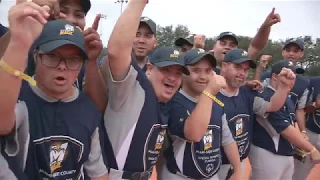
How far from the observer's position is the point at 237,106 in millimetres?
3768

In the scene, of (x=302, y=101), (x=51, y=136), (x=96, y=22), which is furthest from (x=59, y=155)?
(x=302, y=101)

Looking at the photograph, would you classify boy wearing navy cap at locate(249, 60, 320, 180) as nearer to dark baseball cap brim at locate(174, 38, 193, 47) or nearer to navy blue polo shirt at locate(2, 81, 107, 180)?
dark baseball cap brim at locate(174, 38, 193, 47)

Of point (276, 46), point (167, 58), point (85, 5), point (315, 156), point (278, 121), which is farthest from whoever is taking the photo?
point (276, 46)

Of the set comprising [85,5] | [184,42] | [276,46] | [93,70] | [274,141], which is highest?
[276,46]

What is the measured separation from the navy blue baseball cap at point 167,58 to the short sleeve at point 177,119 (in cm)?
31

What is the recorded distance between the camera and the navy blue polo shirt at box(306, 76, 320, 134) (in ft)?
18.5

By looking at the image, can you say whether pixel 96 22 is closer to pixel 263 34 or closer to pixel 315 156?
pixel 263 34

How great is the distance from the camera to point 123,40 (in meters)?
2.20

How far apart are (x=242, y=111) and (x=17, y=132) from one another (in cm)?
252

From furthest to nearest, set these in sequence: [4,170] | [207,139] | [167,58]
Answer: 1. [207,139]
2. [167,58]
3. [4,170]

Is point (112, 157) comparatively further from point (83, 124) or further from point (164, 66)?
point (164, 66)

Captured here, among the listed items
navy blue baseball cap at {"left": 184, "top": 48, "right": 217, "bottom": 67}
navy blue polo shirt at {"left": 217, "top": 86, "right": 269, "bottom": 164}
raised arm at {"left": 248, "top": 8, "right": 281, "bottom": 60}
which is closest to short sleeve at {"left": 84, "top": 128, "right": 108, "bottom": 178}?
navy blue baseball cap at {"left": 184, "top": 48, "right": 217, "bottom": 67}

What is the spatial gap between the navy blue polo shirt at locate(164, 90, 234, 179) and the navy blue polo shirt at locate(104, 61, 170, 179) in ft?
1.31

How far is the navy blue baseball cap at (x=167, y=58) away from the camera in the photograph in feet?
8.91
